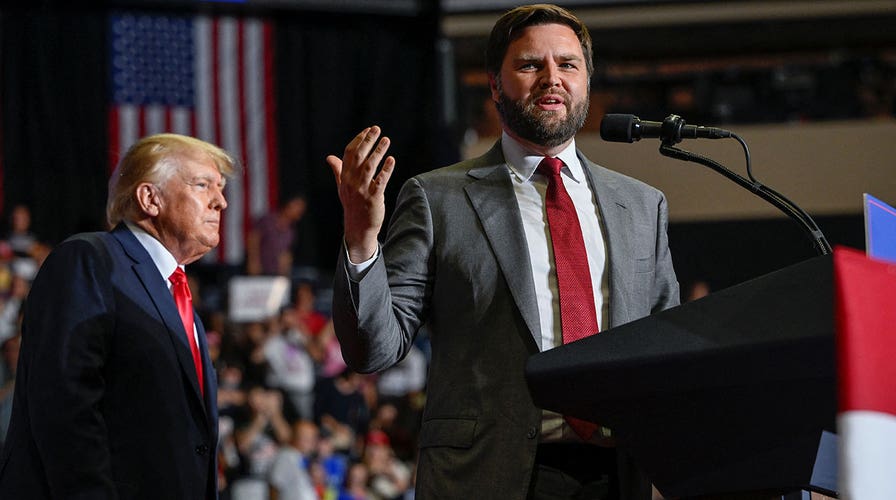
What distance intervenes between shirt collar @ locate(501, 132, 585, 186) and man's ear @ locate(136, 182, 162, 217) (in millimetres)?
754

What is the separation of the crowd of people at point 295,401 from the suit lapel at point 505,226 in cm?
428

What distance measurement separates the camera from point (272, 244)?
786cm

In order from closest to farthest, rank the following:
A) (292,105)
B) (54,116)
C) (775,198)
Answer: (775,198) < (54,116) < (292,105)

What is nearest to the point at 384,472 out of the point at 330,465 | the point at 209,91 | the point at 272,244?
the point at 330,465

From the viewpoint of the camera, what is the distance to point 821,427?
3.74 ft

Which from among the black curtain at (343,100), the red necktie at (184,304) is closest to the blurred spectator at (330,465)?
the black curtain at (343,100)

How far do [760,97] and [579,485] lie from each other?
658 centimetres

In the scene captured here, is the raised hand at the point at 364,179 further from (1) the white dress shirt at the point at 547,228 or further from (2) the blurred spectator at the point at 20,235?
(2) the blurred spectator at the point at 20,235

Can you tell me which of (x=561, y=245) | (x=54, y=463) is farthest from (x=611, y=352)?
(x=54, y=463)

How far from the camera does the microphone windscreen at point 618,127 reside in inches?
67.7

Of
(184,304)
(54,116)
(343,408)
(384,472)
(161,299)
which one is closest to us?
(161,299)

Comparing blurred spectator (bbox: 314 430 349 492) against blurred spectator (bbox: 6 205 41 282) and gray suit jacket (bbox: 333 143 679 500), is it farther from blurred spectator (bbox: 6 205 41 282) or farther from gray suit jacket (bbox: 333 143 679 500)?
gray suit jacket (bbox: 333 143 679 500)

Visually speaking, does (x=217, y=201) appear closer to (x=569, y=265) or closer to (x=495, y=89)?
(x=495, y=89)

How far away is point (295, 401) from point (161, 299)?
4727mm
